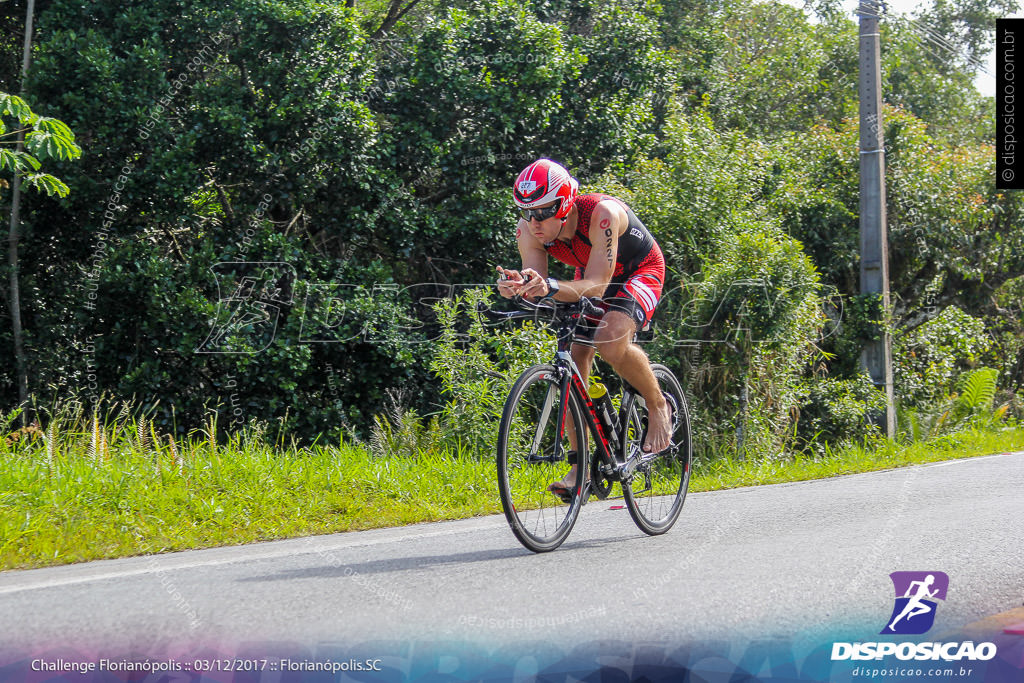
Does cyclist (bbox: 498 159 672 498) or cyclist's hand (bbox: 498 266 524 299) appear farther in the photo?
cyclist (bbox: 498 159 672 498)

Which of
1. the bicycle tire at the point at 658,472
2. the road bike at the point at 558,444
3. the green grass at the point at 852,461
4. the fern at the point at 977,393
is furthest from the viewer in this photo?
the fern at the point at 977,393

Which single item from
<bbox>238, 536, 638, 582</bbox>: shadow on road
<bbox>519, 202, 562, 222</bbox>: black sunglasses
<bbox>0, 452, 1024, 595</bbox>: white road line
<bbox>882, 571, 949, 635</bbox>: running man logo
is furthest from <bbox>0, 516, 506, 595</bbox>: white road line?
<bbox>882, 571, 949, 635</bbox>: running man logo

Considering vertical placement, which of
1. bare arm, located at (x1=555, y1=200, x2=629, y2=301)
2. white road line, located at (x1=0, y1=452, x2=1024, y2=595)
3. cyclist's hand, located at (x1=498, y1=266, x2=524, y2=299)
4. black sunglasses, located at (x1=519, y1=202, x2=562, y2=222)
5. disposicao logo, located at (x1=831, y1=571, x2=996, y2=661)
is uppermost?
black sunglasses, located at (x1=519, y1=202, x2=562, y2=222)

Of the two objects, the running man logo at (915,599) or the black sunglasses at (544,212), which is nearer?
the running man logo at (915,599)

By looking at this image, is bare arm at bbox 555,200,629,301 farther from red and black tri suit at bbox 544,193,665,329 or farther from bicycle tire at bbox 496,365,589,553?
bicycle tire at bbox 496,365,589,553

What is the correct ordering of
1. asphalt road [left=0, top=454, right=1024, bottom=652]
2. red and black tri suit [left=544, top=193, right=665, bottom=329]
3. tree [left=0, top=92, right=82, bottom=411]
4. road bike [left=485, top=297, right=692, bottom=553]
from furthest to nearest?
tree [left=0, top=92, right=82, bottom=411] → red and black tri suit [left=544, top=193, right=665, bottom=329] → road bike [left=485, top=297, right=692, bottom=553] → asphalt road [left=0, top=454, right=1024, bottom=652]

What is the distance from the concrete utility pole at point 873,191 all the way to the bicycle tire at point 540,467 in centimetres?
900

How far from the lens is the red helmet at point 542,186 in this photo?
198 inches

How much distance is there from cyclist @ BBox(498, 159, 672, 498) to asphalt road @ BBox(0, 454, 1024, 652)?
2.25ft

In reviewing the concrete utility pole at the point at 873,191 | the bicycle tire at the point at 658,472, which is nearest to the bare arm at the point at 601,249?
the bicycle tire at the point at 658,472

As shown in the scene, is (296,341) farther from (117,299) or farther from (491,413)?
(491,413)

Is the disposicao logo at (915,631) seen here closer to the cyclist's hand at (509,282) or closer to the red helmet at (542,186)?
the cyclist's hand at (509,282)

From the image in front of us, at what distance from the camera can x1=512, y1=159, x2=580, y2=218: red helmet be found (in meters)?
5.03

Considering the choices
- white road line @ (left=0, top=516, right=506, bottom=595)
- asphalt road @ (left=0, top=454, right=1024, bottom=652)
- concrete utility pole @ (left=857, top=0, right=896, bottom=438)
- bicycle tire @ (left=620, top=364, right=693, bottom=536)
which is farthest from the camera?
concrete utility pole @ (left=857, top=0, right=896, bottom=438)
